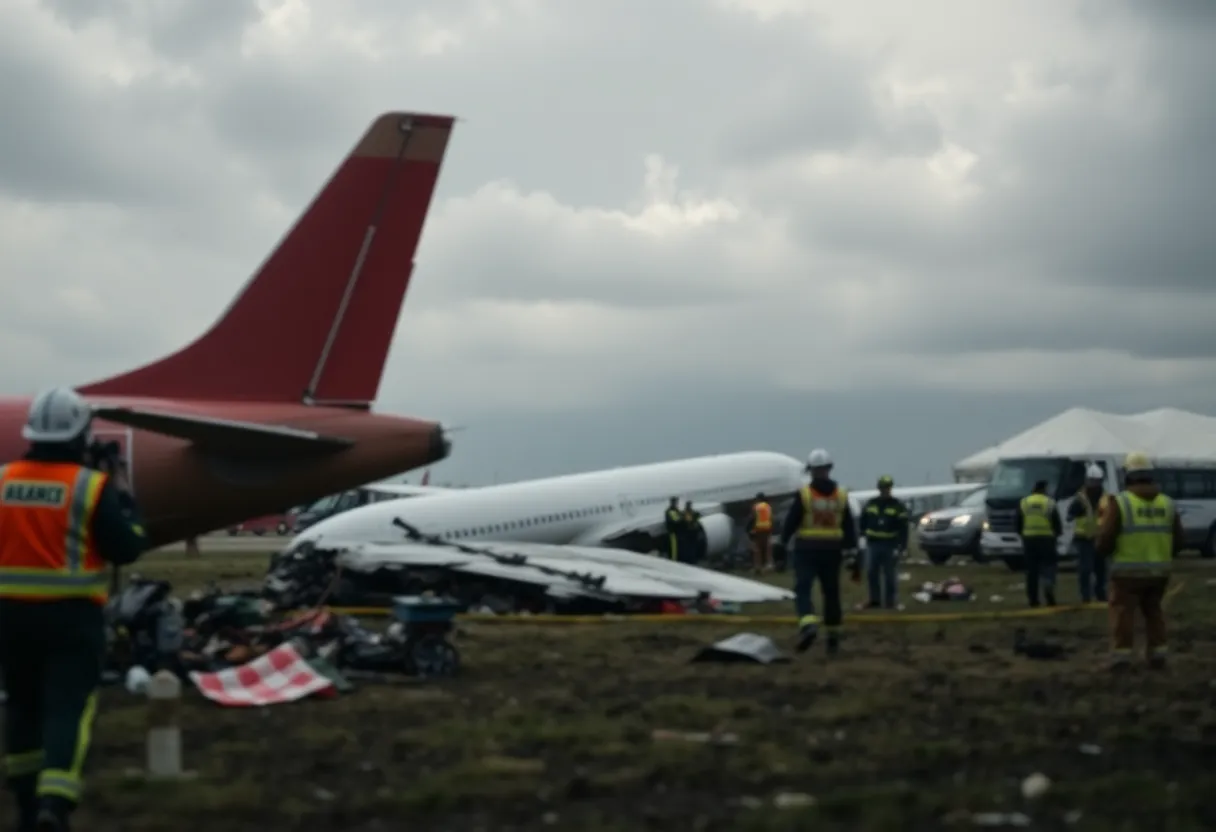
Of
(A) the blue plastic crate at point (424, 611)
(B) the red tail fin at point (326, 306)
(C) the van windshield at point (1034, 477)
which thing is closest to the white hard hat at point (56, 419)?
(A) the blue plastic crate at point (424, 611)

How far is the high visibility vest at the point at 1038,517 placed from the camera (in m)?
24.7

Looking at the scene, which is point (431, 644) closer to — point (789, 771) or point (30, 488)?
point (789, 771)

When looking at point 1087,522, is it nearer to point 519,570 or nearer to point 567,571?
point 567,571

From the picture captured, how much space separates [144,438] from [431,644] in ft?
15.1

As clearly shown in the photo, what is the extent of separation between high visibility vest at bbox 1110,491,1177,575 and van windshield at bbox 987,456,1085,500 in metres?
21.0

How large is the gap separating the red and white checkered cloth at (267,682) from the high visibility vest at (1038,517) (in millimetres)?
13243

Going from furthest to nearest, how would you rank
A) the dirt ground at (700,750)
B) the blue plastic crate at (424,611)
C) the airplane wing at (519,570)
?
1. the airplane wing at (519,570)
2. the blue plastic crate at (424,611)
3. the dirt ground at (700,750)

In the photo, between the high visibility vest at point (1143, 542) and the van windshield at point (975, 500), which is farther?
the van windshield at point (975, 500)

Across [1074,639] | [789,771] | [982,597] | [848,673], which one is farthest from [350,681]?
[982,597]

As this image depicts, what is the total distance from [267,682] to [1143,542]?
24.3ft

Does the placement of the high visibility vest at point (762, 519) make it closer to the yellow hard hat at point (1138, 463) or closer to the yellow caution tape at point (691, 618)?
the yellow caution tape at point (691, 618)

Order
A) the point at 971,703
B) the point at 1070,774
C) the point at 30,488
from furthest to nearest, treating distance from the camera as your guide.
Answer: the point at 971,703 < the point at 1070,774 < the point at 30,488

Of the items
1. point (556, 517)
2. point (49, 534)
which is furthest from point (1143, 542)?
point (556, 517)

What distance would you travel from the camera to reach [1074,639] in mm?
18797
